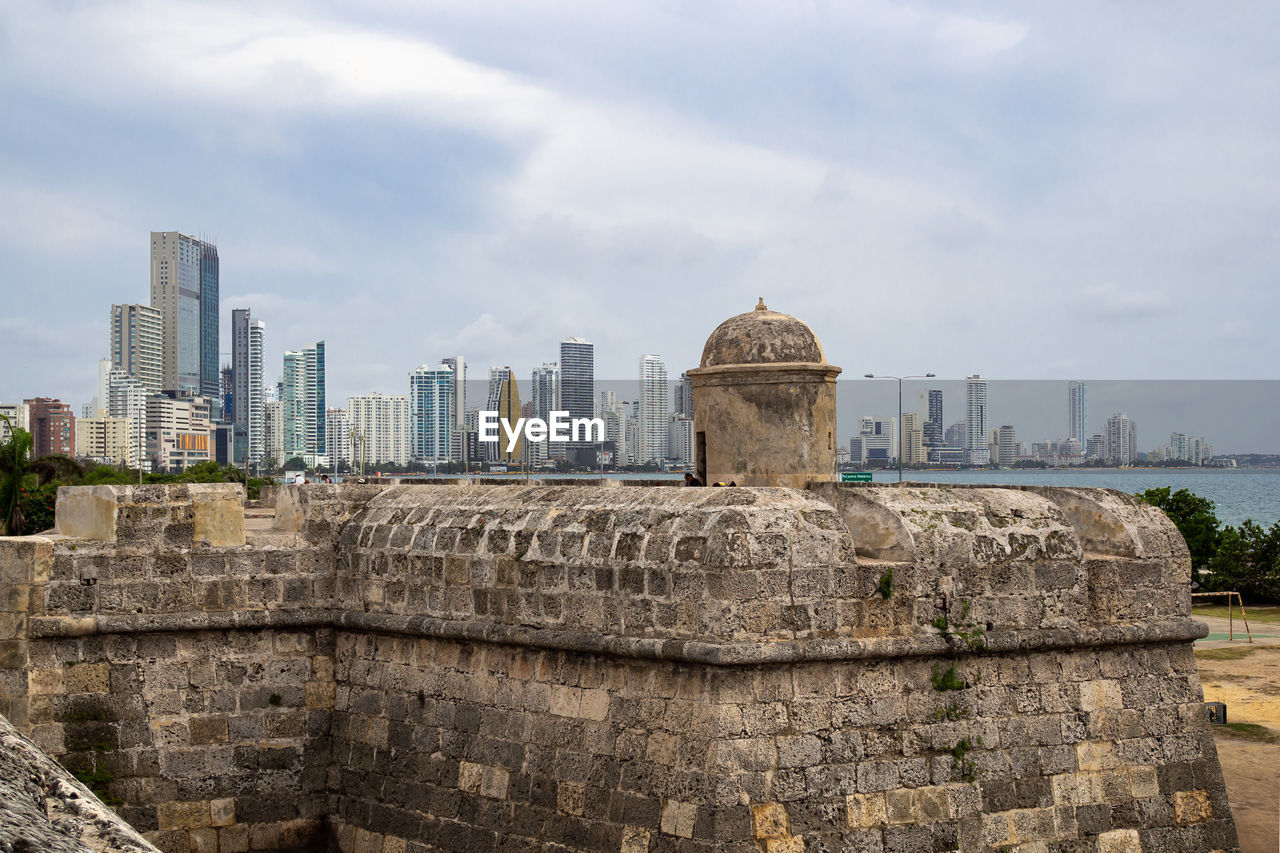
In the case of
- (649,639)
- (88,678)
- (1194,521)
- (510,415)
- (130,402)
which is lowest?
(88,678)

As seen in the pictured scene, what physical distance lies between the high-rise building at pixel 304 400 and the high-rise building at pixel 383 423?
2174 inches

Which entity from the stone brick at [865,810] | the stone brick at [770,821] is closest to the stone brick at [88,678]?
the stone brick at [770,821]

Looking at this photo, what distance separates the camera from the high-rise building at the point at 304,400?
16650 centimetres

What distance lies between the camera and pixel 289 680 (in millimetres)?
10680

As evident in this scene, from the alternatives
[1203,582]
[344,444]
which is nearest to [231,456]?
[344,444]

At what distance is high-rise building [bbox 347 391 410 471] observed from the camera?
100500 mm

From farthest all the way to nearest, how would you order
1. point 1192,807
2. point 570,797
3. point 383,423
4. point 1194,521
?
point 383,423
point 1194,521
point 1192,807
point 570,797

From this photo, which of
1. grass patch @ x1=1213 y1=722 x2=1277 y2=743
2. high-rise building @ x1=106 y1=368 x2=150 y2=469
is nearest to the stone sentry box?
grass patch @ x1=1213 y1=722 x2=1277 y2=743

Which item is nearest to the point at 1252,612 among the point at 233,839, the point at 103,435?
the point at 233,839

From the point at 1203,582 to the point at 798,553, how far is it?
27.0 metres

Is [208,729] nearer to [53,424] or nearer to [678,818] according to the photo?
[678,818]

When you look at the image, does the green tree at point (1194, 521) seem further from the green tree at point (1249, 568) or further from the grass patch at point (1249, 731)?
the grass patch at point (1249, 731)

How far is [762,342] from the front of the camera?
46.0 ft

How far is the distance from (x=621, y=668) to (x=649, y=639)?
16.0 inches
